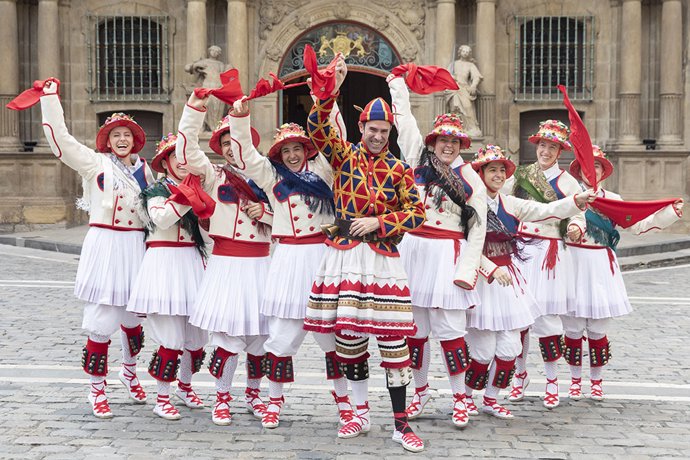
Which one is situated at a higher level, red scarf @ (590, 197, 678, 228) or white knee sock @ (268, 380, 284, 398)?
red scarf @ (590, 197, 678, 228)

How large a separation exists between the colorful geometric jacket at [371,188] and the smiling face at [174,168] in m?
1.04

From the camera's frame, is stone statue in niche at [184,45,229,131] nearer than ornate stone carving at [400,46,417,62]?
Yes

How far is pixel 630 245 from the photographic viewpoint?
18562 mm

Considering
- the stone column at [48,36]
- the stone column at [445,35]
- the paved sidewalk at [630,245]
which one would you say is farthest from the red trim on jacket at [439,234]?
the stone column at [48,36]

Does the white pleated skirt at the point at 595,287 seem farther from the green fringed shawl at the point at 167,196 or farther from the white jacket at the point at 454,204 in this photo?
the green fringed shawl at the point at 167,196

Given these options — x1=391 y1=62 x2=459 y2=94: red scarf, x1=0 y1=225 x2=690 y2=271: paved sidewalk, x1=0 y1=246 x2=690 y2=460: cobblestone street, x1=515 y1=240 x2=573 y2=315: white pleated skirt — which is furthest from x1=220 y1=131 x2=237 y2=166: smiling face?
x1=0 y1=225 x2=690 y2=271: paved sidewalk

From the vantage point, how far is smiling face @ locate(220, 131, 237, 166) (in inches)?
268

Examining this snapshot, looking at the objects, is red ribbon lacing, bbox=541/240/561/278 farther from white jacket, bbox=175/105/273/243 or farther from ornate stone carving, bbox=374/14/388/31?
ornate stone carving, bbox=374/14/388/31

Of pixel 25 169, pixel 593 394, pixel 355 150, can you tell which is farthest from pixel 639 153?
pixel 355 150

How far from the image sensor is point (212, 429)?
21.5ft

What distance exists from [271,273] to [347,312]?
71cm

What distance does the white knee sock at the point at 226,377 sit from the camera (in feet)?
22.2

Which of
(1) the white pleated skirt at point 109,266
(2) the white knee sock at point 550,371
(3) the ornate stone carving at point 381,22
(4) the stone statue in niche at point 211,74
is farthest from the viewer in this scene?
(3) the ornate stone carving at point 381,22

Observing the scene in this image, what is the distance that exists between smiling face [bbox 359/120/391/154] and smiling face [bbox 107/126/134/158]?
189 centimetres
